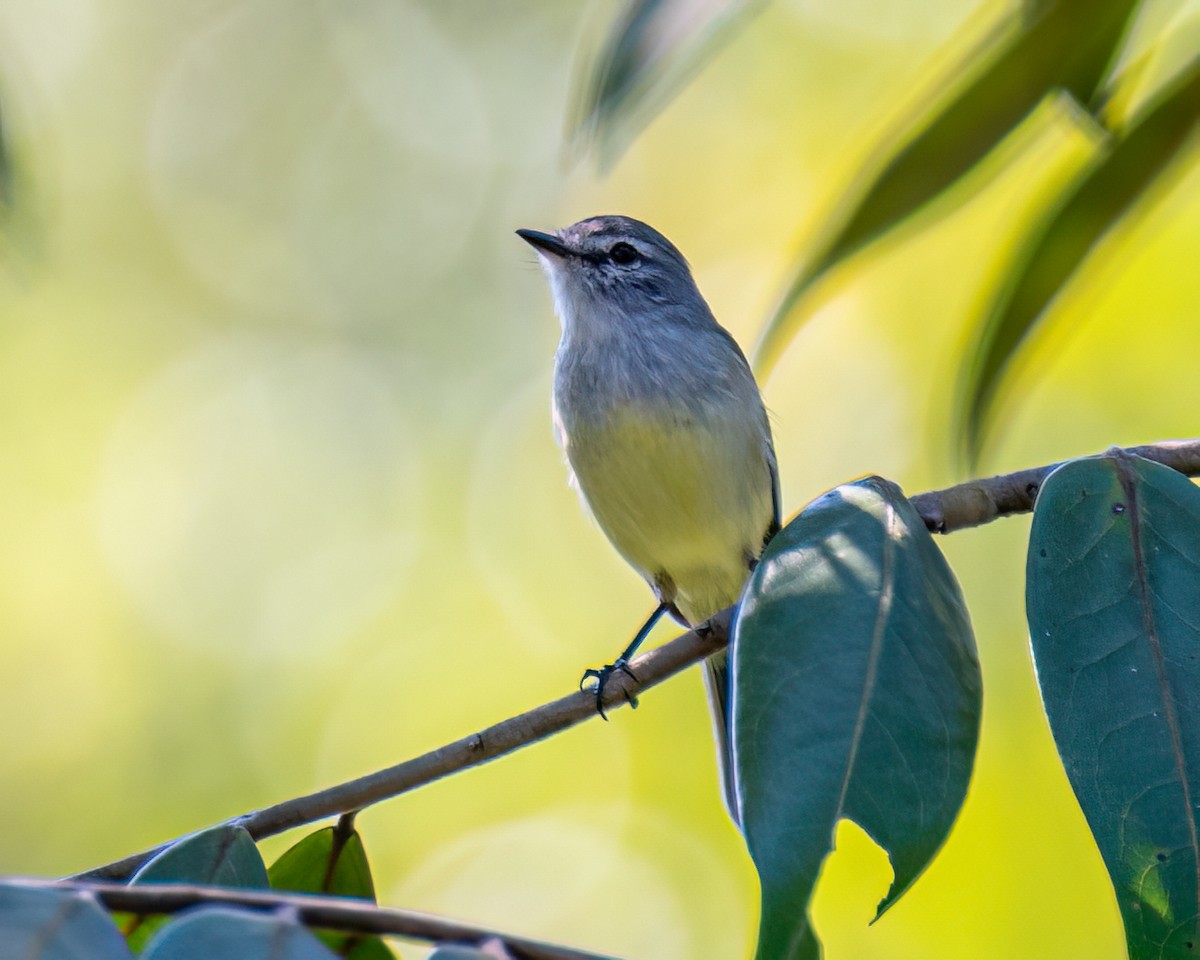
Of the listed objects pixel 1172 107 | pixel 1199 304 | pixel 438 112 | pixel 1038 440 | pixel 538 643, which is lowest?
pixel 538 643

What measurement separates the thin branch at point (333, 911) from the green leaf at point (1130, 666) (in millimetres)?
506

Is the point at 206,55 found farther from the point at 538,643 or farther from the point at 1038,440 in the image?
the point at 1038,440

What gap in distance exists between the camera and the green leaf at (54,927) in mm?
990

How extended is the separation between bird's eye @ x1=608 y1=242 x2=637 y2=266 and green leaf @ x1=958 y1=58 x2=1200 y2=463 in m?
2.08

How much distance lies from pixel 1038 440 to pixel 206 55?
6407 millimetres

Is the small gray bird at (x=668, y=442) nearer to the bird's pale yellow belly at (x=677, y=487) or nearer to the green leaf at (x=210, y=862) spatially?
the bird's pale yellow belly at (x=677, y=487)

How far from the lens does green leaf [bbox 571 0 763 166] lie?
177cm

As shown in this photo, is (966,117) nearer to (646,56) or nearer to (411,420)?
(646,56)

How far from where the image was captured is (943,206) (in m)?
2.05

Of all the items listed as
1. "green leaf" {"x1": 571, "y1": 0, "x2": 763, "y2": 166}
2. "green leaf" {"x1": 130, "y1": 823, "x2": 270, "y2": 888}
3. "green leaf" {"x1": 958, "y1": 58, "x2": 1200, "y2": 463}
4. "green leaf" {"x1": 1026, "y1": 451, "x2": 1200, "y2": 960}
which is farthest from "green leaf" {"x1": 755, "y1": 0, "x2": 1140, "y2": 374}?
"green leaf" {"x1": 130, "y1": 823, "x2": 270, "y2": 888}

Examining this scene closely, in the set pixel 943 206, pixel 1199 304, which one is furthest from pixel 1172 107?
pixel 1199 304

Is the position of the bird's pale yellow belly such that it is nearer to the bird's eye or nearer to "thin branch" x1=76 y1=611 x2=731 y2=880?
the bird's eye

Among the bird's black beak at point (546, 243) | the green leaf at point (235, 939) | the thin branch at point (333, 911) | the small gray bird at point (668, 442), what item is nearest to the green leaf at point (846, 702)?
the thin branch at point (333, 911)

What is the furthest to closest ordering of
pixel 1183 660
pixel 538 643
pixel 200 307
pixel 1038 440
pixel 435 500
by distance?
pixel 200 307, pixel 435 500, pixel 538 643, pixel 1038 440, pixel 1183 660
